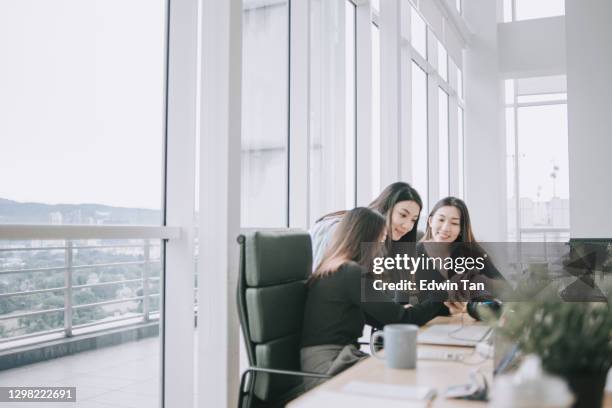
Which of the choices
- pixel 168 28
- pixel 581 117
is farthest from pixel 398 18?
pixel 168 28

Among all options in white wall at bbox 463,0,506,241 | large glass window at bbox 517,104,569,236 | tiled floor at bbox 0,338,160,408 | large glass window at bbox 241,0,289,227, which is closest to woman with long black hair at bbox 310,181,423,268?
large glass window at bbox 241,0,289,227

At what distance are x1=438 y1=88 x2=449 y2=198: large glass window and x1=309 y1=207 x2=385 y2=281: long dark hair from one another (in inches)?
196

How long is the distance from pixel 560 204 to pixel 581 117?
438 centimetres

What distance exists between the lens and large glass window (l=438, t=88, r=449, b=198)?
6.98 meters

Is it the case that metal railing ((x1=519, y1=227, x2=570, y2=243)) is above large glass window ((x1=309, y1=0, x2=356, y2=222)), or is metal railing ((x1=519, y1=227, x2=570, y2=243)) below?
below

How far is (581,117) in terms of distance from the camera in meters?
5.29

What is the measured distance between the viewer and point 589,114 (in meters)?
5.27

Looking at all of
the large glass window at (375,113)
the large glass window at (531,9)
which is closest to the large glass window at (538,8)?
the large glass window at (531,9)

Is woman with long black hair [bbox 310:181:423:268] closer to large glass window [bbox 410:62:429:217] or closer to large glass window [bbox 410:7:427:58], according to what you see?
large glass window [bbox 410:62:429:217]

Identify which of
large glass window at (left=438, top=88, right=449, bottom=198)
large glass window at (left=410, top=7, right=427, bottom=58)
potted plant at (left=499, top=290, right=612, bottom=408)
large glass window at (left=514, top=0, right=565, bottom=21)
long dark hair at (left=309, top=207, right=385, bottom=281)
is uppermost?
large glass window at (left=514, top=0, right=565, bottom=21)

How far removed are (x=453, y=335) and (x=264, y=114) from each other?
1679 mm

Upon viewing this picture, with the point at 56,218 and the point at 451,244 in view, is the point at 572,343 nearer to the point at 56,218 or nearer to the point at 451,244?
the point at 56,218

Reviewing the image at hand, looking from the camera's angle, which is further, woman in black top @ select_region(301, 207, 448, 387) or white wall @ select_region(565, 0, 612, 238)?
white wall @ select_region(565, 0, 612, 238)

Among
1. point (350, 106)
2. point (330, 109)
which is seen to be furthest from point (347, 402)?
point (350, 106)
